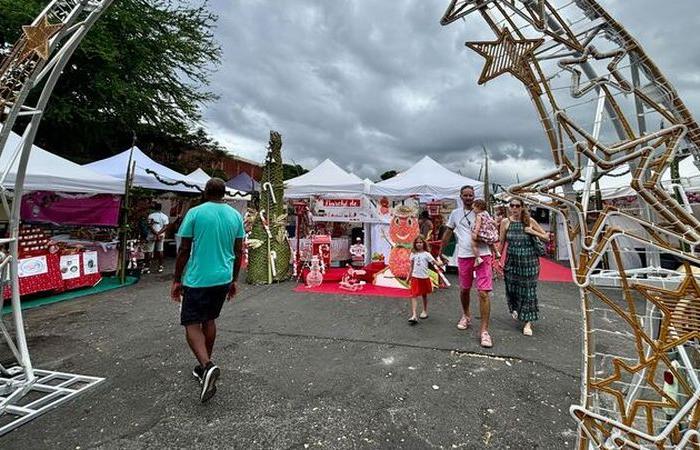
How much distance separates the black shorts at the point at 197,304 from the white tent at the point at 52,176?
4.50m

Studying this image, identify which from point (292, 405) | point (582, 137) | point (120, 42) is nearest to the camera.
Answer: point (582, 137)

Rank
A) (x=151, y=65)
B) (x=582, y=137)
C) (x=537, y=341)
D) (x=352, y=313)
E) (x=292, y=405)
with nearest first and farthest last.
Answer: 1. (x=582, y=137)
2. (x=292, y=405)
3. (x=537, y=341)
4. (x=352, y=313)
5. (x=151, y=65)

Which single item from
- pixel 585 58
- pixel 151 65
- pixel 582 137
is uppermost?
pixel 151 65

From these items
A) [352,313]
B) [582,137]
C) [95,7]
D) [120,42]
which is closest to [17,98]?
[95,7]

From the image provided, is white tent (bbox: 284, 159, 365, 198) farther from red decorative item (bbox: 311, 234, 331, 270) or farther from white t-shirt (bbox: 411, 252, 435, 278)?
white t-shirt (bbox: 411, 252, 435, 278)

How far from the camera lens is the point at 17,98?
99.5 inches

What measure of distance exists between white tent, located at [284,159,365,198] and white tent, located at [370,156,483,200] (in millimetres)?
546

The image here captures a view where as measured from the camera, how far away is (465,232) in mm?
4066

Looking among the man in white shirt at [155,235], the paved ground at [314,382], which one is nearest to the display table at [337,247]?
the man in white shirt at [155,235]

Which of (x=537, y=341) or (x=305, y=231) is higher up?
(x=305, y=231)

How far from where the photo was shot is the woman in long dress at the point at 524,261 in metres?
4.33

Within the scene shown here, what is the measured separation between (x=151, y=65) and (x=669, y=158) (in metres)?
15.4

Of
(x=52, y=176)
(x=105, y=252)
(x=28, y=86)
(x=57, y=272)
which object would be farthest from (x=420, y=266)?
(x=105, y=252)

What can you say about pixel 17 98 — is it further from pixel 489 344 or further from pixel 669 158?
pixel 489 344
